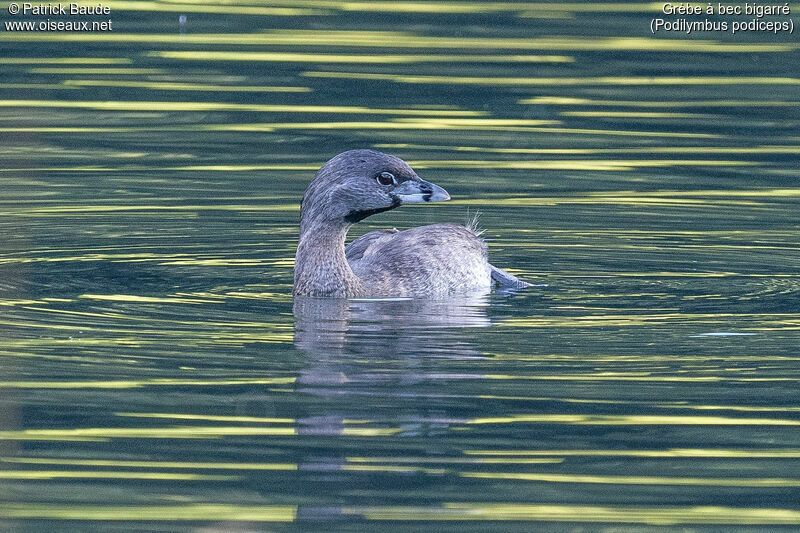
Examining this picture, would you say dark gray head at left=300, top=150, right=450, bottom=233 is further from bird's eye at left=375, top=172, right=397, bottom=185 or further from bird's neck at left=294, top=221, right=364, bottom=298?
bird's neck at left=294, top=221, right=364, bottom=298

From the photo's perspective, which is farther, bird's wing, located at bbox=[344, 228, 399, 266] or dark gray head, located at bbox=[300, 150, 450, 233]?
bird's wing, located at bbox=[344, 228, 399, 266]

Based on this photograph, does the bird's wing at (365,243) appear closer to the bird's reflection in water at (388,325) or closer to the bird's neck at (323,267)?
the bird's neck at (323,267)

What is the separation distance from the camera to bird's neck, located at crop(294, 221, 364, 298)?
41.2 feet

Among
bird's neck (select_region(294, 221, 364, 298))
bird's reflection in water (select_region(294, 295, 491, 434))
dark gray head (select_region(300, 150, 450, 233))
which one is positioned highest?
dark gray head (select_region(300, 150, 450, 233))

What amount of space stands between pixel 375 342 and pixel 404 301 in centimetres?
168

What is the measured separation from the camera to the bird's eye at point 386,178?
12.5 metres

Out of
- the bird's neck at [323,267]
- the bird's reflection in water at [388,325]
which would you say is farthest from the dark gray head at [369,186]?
the bird's reflection in water at [388,325]

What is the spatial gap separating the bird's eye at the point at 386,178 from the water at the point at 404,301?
0.79m

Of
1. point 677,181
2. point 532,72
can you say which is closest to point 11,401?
point 677,181

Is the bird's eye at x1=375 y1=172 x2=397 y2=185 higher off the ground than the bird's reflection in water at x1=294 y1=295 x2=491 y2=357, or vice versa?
the bird's eye at x1=375 y1=172 x2=397 y2=185

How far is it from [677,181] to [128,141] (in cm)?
505

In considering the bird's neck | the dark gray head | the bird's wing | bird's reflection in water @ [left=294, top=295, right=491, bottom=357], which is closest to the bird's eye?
the dark gray head

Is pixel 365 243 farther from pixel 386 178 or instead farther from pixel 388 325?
pixel 388 325

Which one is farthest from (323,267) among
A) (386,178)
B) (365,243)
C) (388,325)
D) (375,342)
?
(375,342)
